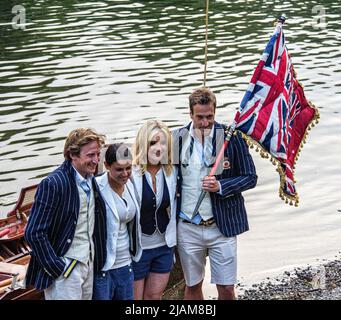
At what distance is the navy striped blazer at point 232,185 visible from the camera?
7117 mm

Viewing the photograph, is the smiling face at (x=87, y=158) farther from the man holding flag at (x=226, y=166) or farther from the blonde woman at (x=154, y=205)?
the man holding flag at (x=226, y=166)

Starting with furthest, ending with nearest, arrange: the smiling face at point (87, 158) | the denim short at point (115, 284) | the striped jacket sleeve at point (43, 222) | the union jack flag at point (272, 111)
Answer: the union jack flag at point (272, 111) → the denim short at point (115, 284) → the smiling face at point (87, 158) → the striped jacket sleeve at point (43, 222)

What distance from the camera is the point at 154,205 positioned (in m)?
6.95

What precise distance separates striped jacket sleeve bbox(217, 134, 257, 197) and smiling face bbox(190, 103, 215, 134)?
1.21 feet

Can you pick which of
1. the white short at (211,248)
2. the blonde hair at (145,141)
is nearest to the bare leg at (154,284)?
the white short at (211,248)

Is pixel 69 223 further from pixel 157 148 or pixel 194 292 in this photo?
pixel 194 292

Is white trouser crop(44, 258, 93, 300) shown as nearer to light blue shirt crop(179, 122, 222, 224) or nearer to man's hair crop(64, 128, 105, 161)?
man's hair crop(64, 128, 105, 161)

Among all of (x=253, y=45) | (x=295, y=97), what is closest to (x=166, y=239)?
(x=295, y=97)

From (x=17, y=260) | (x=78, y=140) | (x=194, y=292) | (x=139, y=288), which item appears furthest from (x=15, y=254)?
(x=78, y=140)

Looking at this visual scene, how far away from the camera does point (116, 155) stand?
256 inches

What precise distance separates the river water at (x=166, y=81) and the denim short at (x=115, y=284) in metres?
4.62

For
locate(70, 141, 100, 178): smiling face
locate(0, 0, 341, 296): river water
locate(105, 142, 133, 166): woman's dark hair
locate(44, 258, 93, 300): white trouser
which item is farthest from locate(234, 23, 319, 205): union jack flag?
locate(0, 0, 341, 296): river water

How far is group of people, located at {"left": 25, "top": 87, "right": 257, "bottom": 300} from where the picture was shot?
6.19 meters
